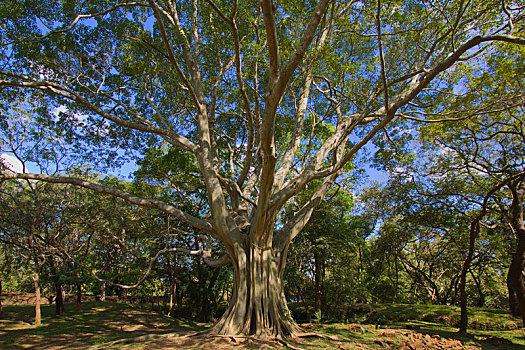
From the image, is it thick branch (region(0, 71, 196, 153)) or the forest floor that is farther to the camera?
thick branch (region(0, 71, 196, 153))

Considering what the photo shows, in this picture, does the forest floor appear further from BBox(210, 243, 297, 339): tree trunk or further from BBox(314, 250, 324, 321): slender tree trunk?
BBox(314, 250, 324, 321): slender tree trunk

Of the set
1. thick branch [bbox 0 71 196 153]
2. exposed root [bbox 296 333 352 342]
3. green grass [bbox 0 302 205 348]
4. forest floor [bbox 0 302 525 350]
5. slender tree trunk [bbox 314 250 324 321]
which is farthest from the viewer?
slender tree trunk [bbox 314 250 324 321]

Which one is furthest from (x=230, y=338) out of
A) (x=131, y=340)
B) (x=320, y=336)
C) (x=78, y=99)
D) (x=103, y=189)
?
(x=78, y=99)

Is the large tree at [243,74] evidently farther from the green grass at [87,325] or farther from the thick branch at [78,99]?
the green grass at [87,325]

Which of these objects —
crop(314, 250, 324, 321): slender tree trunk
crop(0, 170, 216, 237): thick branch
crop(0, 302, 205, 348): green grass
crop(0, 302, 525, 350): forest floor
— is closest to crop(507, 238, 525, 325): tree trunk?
crop(0, 302, 525, 350): forest floor

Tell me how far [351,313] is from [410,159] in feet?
18.6

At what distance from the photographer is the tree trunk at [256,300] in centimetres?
575

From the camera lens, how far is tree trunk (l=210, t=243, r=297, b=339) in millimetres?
5750

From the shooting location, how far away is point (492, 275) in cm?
1386

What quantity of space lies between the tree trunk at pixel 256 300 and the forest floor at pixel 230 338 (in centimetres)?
Result: 40

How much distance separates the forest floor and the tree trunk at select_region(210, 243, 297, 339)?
1.31ft

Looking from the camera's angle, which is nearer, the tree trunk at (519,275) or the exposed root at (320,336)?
the exposed root at (320,336)

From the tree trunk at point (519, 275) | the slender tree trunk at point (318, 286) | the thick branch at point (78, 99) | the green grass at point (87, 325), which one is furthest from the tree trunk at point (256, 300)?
the slender tree trunk at point (318, 286)

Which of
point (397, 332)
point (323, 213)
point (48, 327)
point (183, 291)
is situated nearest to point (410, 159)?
point (323, 213)
